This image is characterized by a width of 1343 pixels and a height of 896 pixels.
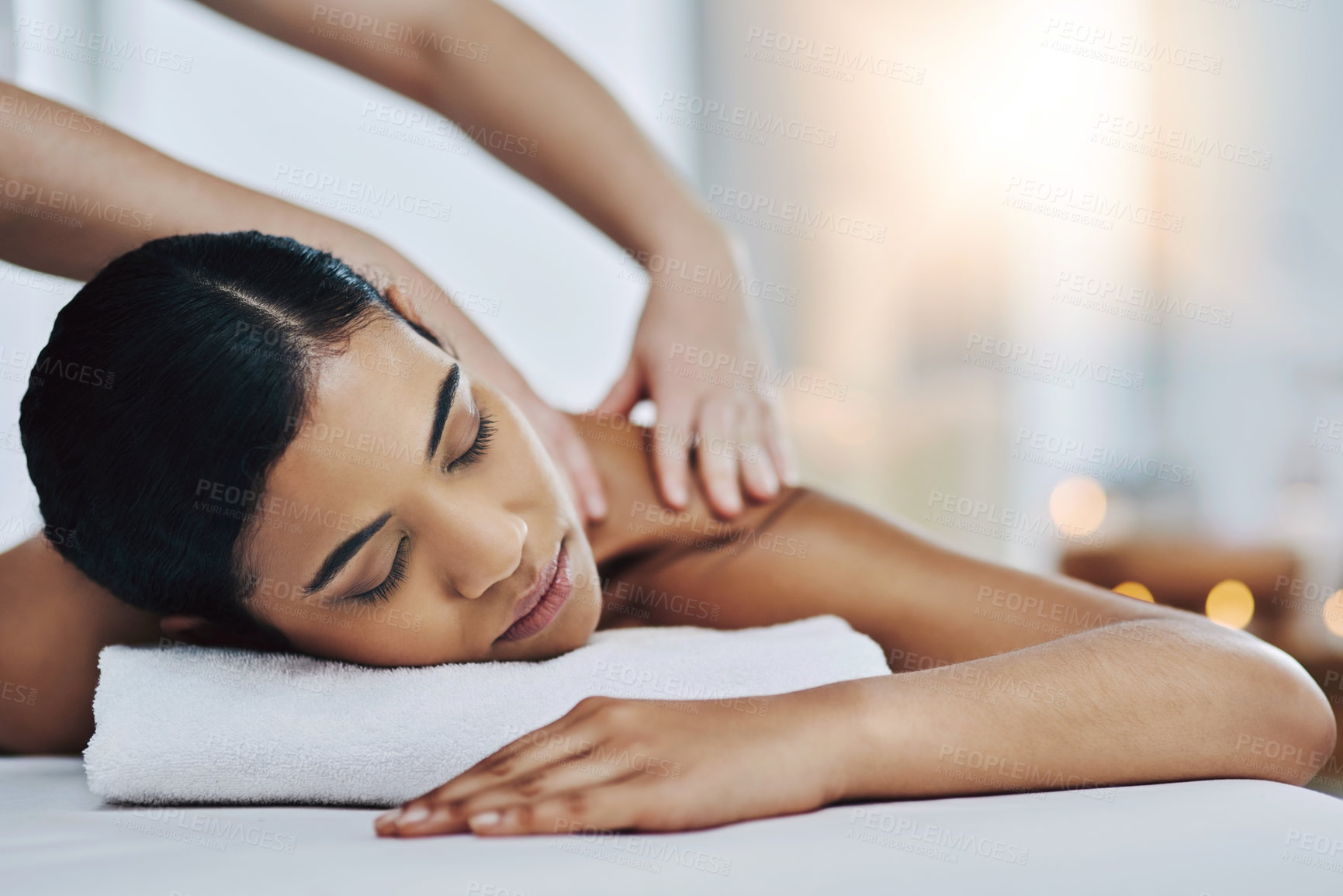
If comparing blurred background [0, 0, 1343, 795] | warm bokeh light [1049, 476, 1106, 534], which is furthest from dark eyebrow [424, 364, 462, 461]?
warm bokeh light [1049, 476, 1106, 534]

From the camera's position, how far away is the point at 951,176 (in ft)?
10.2

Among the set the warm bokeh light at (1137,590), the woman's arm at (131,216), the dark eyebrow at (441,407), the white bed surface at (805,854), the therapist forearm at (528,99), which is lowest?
the warm bokeh light at (1137,590)

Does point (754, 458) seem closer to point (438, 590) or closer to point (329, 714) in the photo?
point (438, 590)

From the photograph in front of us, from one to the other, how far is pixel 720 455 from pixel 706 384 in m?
0.11

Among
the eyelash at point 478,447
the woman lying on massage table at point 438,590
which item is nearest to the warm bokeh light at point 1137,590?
the woman lying on massage table at point 438,590

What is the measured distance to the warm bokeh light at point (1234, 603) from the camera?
224 centimetres

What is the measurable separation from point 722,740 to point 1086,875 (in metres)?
0.22

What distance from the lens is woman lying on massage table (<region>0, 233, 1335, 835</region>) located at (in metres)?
0.66

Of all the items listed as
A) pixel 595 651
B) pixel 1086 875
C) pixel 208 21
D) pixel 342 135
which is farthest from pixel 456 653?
pixel 208 21

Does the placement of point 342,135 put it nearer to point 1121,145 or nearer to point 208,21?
point 208,21

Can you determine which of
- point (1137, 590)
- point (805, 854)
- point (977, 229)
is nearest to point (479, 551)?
point (805, 854)

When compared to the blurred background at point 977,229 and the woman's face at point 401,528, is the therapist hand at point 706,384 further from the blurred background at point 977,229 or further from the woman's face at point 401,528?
the blurred background at point 977,229

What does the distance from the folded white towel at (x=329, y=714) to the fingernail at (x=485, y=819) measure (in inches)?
5.2

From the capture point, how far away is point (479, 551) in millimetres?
859
